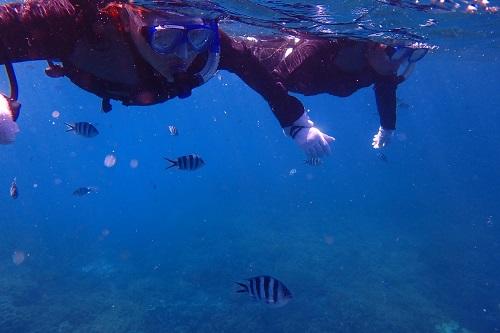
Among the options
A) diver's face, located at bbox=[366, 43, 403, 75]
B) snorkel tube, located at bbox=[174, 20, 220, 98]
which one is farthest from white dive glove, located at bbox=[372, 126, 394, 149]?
snorkel tube, located at bbox=[174, 20, 220, 98]

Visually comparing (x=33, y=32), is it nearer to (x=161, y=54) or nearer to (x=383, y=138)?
(x=161, y=54)

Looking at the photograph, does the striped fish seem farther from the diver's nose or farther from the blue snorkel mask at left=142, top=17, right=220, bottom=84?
the diver's nose

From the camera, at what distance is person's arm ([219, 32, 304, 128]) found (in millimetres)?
5520

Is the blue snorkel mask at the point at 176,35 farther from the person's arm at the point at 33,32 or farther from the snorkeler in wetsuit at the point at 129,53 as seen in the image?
the person's arm at the point at 33,32

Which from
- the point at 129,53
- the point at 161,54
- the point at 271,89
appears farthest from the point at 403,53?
the point at 129,53

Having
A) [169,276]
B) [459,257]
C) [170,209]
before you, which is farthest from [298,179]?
[169,276]

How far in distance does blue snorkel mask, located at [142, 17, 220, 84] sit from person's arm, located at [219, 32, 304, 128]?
35.0 inches

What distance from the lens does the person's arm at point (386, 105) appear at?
26.6ft

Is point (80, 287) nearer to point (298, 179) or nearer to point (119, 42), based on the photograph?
point (119, 42)

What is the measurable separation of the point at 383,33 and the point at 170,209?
103 feet

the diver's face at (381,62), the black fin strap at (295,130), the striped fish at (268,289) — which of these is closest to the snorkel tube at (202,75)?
the black fin strap at (295,130)

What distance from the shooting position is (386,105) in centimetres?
849

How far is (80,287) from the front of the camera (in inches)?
670

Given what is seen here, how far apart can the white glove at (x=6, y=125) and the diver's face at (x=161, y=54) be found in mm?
1524
